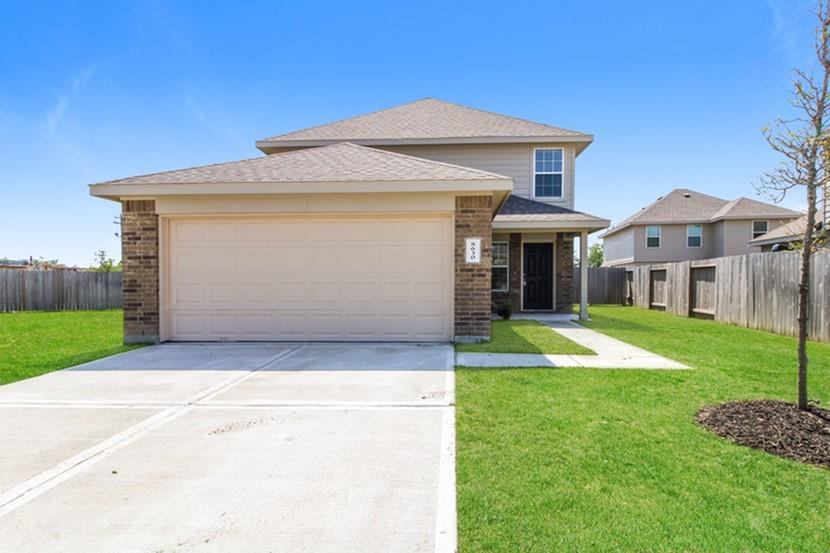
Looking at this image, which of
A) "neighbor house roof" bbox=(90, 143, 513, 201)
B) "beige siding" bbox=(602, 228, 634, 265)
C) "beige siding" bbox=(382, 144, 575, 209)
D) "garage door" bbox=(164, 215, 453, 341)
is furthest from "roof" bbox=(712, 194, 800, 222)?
"garage door" bbox=(164, 215, 453, 341)

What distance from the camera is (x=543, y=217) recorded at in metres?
12.2

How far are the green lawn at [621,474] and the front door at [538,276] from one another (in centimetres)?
860

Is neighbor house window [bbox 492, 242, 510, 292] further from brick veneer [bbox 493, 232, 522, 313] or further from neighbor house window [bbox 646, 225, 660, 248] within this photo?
neighbor house window [bbox 646, 225, 660, 248]

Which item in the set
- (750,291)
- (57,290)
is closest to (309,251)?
(750,291)

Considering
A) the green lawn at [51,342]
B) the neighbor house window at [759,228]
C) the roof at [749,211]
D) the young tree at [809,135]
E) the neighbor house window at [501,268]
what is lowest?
the green lawn at [51,342]

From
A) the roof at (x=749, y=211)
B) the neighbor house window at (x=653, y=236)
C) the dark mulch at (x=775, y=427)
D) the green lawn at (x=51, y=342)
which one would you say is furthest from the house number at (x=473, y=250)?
the roof at (x=749, y=211)

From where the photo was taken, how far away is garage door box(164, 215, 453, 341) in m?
7.96

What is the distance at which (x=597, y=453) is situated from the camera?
11.0 ft

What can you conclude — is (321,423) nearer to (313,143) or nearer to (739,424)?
(739,424)

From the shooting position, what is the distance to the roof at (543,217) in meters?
11.9

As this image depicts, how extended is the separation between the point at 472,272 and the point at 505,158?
7.93 m

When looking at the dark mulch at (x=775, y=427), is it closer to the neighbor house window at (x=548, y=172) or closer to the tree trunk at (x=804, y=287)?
the tree trunk at (x=804, y=287)

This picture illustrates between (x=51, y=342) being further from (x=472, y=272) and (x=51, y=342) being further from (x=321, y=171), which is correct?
(x=472, y=272)

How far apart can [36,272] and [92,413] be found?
56.0 feet
